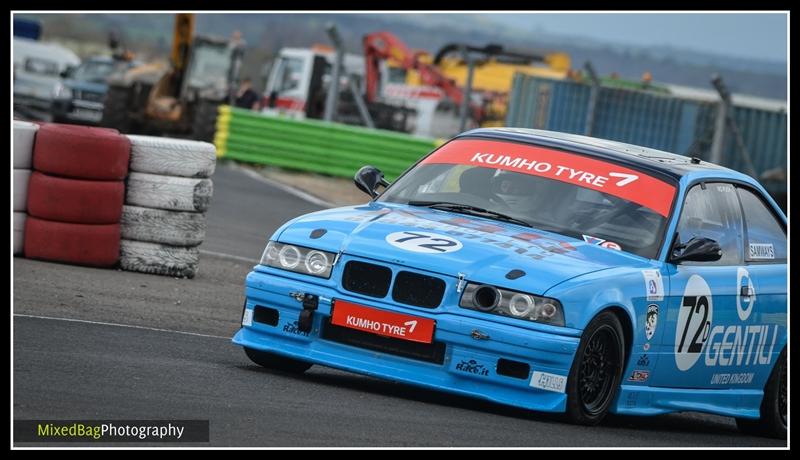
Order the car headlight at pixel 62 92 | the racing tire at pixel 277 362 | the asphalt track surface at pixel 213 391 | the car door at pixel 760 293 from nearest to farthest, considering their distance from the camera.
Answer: the asphalt track surface at pixel 213 391 → the racing tire at pixel 277 362 → the car door at pixel 760 293 → the car headlight at pixel 62 92

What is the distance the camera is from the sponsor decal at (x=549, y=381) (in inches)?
298

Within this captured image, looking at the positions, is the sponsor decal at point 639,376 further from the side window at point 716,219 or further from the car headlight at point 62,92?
the car headlight at point 62,92

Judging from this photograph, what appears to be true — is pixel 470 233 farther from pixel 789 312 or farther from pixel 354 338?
pixel 789 312

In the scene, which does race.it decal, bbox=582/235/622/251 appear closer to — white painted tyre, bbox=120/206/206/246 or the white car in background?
white painted tyre, bbox=120/206/206/246

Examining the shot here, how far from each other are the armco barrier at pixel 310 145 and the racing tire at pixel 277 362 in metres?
21.1

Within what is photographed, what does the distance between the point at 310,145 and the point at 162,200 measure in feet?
57.4

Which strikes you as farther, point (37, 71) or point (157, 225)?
point (37, 71)

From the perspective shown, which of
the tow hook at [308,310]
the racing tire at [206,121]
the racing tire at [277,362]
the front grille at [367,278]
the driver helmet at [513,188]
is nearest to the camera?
the front grille at [367,278]

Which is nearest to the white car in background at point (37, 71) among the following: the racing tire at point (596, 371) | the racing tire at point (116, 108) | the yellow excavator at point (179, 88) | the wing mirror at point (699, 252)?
the yellow excavator at point (179, 88)

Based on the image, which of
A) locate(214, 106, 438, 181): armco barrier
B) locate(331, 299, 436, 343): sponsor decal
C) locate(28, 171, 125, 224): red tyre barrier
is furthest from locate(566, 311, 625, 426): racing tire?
locate(214, 106, 438, 181): armco barrier

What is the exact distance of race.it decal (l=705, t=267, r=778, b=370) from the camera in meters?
8.79

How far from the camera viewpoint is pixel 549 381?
24.8ft

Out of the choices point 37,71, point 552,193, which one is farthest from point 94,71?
point 552,193

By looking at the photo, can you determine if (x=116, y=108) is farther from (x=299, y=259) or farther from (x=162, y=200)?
(x=299, y=259)
